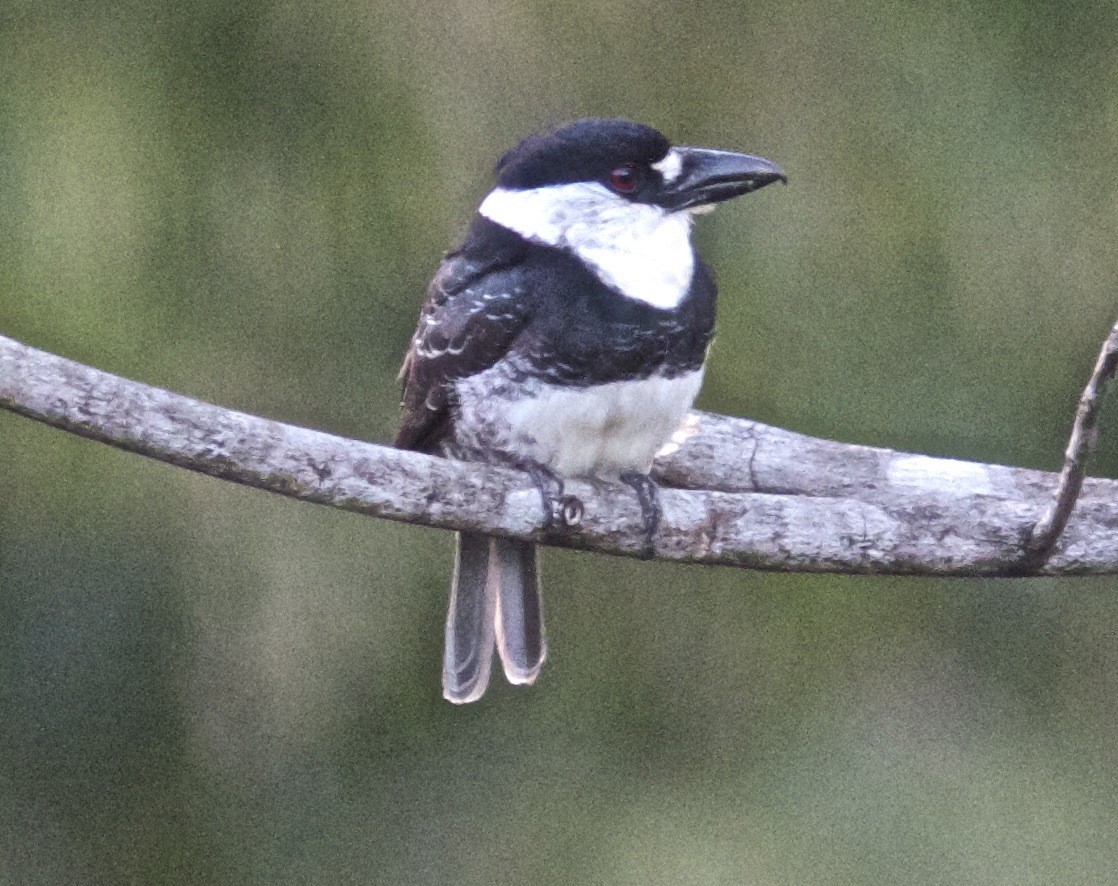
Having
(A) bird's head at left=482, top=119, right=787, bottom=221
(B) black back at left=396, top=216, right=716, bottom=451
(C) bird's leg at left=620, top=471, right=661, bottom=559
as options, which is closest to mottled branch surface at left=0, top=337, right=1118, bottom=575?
(C) bird's leg at left=620, top=471, right=661, bottom=559

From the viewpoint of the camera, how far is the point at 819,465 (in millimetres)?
2939

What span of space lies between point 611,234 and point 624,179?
0.29 ft

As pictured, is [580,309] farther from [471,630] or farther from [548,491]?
[471,630]

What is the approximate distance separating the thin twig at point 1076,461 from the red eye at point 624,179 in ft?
2.48

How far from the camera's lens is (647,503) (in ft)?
8.33

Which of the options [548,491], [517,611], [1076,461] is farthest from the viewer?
[517,611]

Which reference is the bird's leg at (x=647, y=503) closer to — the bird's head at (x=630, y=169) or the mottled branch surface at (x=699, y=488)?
the mottled branch surface at (x=699, y=488)

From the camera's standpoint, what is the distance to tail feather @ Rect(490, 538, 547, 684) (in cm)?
293

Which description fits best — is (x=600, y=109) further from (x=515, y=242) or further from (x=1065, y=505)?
(x=1065, y=505)

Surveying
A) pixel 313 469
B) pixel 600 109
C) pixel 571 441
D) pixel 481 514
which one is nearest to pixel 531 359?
pixel 571 441

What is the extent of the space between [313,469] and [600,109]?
1.54 m

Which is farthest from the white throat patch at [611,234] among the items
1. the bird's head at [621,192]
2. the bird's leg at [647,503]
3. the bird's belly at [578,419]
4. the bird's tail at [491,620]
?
the bird's tail at [491,620]

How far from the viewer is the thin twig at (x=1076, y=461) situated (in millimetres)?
2094

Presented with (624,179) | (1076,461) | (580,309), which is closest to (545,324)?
(580,309)
